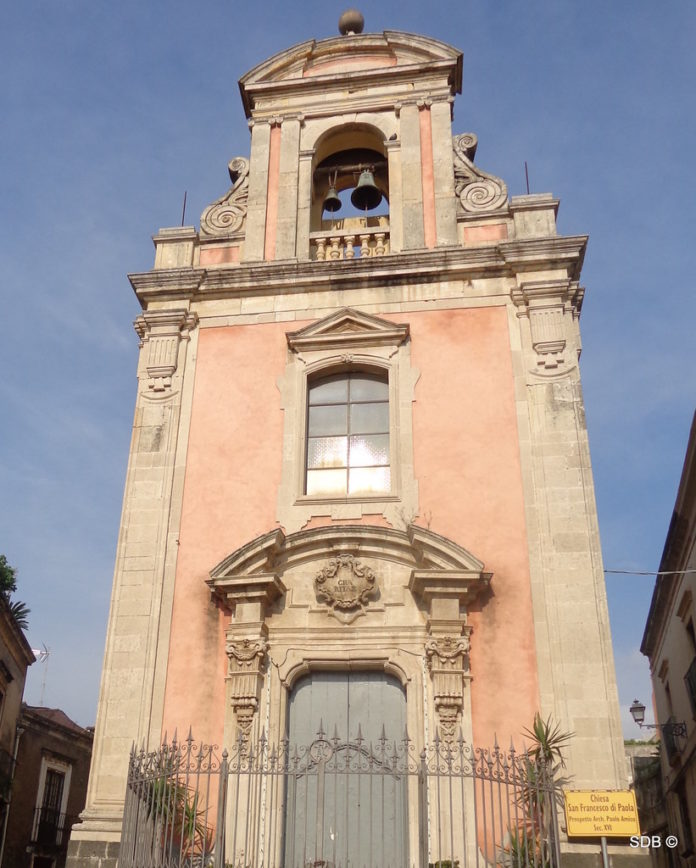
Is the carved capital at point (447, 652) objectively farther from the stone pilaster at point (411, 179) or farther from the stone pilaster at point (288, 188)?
the stone pilaster at point (288, 188)

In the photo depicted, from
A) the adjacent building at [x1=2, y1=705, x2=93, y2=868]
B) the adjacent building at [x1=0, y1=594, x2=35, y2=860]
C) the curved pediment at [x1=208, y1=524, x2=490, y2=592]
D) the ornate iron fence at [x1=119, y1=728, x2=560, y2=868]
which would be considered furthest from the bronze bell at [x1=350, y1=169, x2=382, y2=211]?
the adjacent building at [x1=2, y1=705, x2=93, y2=868]

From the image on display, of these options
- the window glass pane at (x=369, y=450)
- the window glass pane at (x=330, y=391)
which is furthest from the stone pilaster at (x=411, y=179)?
the window glass pane at (x=369, y=450)

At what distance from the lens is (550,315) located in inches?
450

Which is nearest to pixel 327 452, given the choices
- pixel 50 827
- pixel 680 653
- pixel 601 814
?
pixel 601 814

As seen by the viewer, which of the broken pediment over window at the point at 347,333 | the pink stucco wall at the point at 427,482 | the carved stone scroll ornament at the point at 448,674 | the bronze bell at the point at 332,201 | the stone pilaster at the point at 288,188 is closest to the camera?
the carved stone scroll ornament at the point at 448,674

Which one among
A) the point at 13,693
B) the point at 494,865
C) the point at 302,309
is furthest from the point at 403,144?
the point at 13,693

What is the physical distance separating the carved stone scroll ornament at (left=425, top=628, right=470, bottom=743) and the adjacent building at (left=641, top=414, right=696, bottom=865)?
6226 millimetres

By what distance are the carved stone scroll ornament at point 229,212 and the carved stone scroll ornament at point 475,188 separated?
3.03m

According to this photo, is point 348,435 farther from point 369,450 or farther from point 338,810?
point 338,810

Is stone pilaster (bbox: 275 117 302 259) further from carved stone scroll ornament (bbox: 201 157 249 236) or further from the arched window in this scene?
the arched window

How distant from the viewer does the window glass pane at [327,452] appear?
1127 centimetres

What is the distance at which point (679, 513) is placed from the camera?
1627 centimetres

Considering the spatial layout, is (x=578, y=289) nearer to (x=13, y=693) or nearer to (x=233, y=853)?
(x=233, y=853)

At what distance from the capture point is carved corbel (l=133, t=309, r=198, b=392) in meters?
11.9
